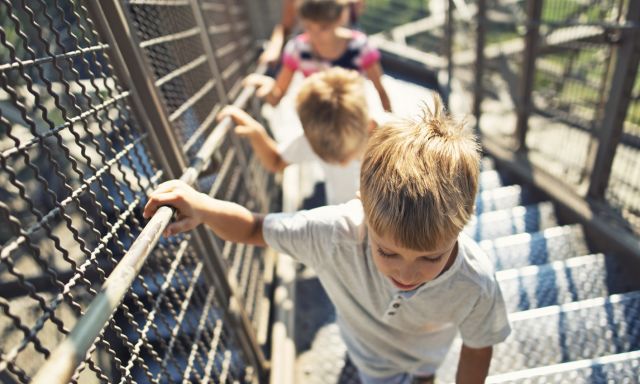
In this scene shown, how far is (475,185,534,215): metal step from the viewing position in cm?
321

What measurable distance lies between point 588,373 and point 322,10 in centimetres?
231

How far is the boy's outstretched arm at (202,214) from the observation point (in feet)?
3.80

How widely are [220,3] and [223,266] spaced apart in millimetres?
2954

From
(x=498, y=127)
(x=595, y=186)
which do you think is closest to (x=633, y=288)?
(x=595, y=186)

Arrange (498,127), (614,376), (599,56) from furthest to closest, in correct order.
A: 1. (498,127)
2. (599,56)
3. (614,376)

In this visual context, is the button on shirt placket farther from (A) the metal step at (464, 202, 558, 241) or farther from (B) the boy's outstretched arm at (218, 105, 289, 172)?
(A) the metal step at (464, 202, 558, 241)

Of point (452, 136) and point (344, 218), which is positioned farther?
point (344, 218)

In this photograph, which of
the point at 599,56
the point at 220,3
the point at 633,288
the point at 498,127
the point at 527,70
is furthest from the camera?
the point at 498,127

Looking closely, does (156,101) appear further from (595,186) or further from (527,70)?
(527,70)

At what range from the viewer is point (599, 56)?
11.0ft

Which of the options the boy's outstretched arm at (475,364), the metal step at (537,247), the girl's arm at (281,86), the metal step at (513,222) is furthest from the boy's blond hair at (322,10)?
the boy's outstretched arm at (475,364)

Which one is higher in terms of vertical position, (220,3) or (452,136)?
(220,3)

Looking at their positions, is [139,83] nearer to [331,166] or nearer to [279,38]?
[331,166]

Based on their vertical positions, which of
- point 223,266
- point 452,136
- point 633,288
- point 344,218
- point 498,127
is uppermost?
point 452,136
